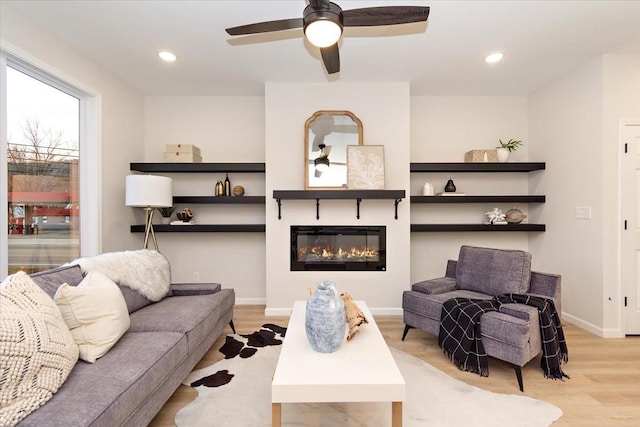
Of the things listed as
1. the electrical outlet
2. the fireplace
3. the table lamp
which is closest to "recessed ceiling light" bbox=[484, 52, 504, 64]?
the electrical outlet

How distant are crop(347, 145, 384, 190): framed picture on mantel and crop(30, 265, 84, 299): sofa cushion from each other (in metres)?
2.55

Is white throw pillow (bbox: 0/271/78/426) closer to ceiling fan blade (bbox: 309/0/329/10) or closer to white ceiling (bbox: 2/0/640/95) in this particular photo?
ceiling fan blade (bbox: 309/0/329/10)

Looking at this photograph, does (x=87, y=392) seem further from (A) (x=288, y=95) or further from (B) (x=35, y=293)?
(A) (x=288, y=95)

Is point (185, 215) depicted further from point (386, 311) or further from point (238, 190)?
point (386, 311)

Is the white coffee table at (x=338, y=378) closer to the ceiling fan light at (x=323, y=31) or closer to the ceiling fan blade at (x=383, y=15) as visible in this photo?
the ceiling fan light at (x=323, y=31)

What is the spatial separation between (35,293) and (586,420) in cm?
301

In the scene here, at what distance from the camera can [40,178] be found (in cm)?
268

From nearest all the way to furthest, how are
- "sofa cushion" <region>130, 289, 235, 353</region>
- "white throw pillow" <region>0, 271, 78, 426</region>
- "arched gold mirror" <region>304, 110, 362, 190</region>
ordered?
"white throw pillow" <region>0, 271, 78, 426</region>, "sofa cushion" <region>130, 289, 235, 353</region>, "arched gold mirror" <region>304, 110, 362, 190</region>

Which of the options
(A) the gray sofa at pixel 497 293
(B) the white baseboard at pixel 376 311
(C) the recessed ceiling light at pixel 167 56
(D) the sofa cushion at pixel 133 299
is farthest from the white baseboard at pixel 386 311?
(C) the recessed ceiling light at pixel 167 56

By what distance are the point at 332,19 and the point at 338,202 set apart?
7.25 ft

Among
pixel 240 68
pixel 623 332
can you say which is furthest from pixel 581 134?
pixel 240 68

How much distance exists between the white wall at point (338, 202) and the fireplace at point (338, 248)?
7 cm

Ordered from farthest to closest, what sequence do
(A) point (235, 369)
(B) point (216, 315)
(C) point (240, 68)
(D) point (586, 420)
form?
1. (C) point (240, 68)
2. (B) point (216, 315)
3. (A) point (235, 369)
4. (D) point (586, 420)

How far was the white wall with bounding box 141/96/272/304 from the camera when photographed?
4.04 metres
